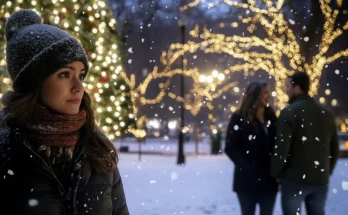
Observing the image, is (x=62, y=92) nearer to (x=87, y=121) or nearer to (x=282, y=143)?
(x=87, y=121)

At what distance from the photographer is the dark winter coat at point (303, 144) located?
5.24 metres

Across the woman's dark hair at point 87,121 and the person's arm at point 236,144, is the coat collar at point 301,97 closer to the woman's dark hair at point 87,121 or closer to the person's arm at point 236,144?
the person's arm at point 236,144

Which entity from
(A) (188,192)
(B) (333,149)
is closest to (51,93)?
(B) (333,149)

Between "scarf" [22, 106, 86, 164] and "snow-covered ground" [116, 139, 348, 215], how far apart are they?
673cm

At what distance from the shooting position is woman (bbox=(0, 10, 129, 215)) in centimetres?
227

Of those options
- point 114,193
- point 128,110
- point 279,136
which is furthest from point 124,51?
point 114,193

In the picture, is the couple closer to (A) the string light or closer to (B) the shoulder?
(B) the shoulder

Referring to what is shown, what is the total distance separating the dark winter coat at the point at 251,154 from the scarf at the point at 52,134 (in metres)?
3.23

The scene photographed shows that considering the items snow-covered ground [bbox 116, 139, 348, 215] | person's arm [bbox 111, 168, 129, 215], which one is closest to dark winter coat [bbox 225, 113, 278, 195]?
person's arm [bbox 111, 168, 129, 215]

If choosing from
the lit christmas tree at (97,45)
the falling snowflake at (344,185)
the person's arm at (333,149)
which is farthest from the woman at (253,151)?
the falling snowflake at (344,185)

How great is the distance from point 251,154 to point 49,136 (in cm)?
336

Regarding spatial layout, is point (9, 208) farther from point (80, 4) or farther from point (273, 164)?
point (80, 4)

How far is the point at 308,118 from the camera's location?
533 centimetres

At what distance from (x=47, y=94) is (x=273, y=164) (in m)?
3.22
